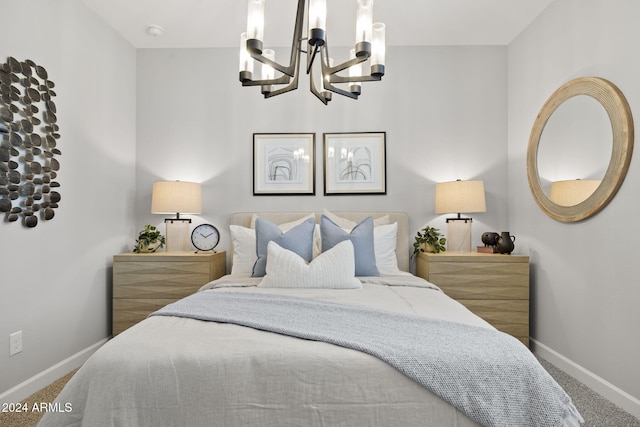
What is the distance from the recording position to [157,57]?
3697mm

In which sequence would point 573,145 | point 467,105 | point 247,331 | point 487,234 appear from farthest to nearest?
point 467,105, point 487,234, point 573,145, point 247,331

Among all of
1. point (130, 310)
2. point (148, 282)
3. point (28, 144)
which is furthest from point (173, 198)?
point (28, 144)

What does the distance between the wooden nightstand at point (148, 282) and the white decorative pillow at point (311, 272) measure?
3.14 ft

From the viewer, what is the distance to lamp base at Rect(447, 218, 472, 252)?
11.2ft

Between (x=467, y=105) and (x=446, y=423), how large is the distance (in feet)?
10.2

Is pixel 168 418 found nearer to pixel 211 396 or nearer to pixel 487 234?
pixel 211 396

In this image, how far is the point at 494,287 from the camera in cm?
305

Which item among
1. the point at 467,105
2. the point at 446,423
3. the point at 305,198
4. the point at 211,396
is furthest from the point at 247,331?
the point at 467,105

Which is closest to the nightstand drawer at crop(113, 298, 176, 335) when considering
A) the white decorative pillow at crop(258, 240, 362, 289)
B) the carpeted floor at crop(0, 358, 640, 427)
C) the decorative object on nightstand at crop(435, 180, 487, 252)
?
the carpeted floor at crop(0, 358, 640, 427)

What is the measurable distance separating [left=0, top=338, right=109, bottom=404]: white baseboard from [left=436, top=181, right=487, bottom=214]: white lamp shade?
3174 mm

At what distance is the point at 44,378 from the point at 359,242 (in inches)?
90.6

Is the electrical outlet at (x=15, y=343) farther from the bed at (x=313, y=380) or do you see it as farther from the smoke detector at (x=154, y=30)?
the smoke detector at (x=154, y=30)

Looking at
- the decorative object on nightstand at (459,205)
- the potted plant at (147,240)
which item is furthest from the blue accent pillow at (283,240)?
the decorative object on nightstand at (459,205)

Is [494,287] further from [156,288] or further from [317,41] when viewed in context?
[156,288]
